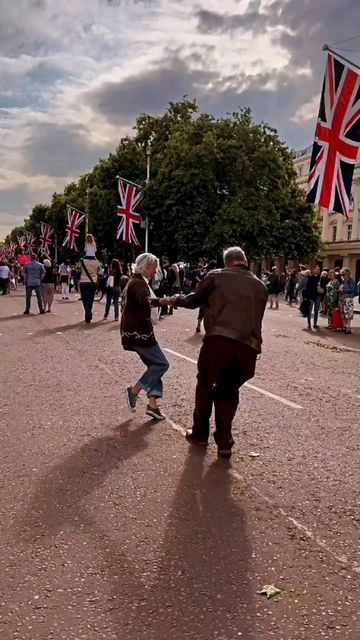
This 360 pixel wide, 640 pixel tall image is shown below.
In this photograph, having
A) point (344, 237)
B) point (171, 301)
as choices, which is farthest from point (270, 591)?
point (344, 237)

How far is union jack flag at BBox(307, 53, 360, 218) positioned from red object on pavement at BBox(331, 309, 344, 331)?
321 cm

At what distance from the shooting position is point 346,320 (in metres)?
17.9

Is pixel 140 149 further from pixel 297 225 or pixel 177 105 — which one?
pixel 297 225

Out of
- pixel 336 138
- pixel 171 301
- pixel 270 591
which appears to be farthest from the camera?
pixel 336 138

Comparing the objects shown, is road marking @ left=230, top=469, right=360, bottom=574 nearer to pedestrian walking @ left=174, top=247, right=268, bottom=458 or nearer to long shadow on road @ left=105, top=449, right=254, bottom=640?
long shadow on road @ left=105, top=449, right=254, bottom=640

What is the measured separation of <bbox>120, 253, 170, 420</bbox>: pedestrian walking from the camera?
21.8ft

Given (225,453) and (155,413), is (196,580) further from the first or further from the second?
(155,413)

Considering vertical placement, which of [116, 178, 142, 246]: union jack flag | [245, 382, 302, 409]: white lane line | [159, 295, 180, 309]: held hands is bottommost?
[245, 382, 302, 409]: white lane line

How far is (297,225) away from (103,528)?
129 feet

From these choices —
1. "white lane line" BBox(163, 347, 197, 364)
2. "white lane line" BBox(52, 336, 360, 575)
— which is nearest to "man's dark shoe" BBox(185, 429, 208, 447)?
"white lane line" BBox(52, 336, 360, 575)

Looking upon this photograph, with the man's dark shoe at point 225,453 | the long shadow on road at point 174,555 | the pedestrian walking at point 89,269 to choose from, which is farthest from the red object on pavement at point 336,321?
the long shadow on road at point 174,555

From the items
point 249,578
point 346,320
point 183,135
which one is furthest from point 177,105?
point 249,578

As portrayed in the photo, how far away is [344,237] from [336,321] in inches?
2137

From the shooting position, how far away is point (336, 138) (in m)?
15.9
